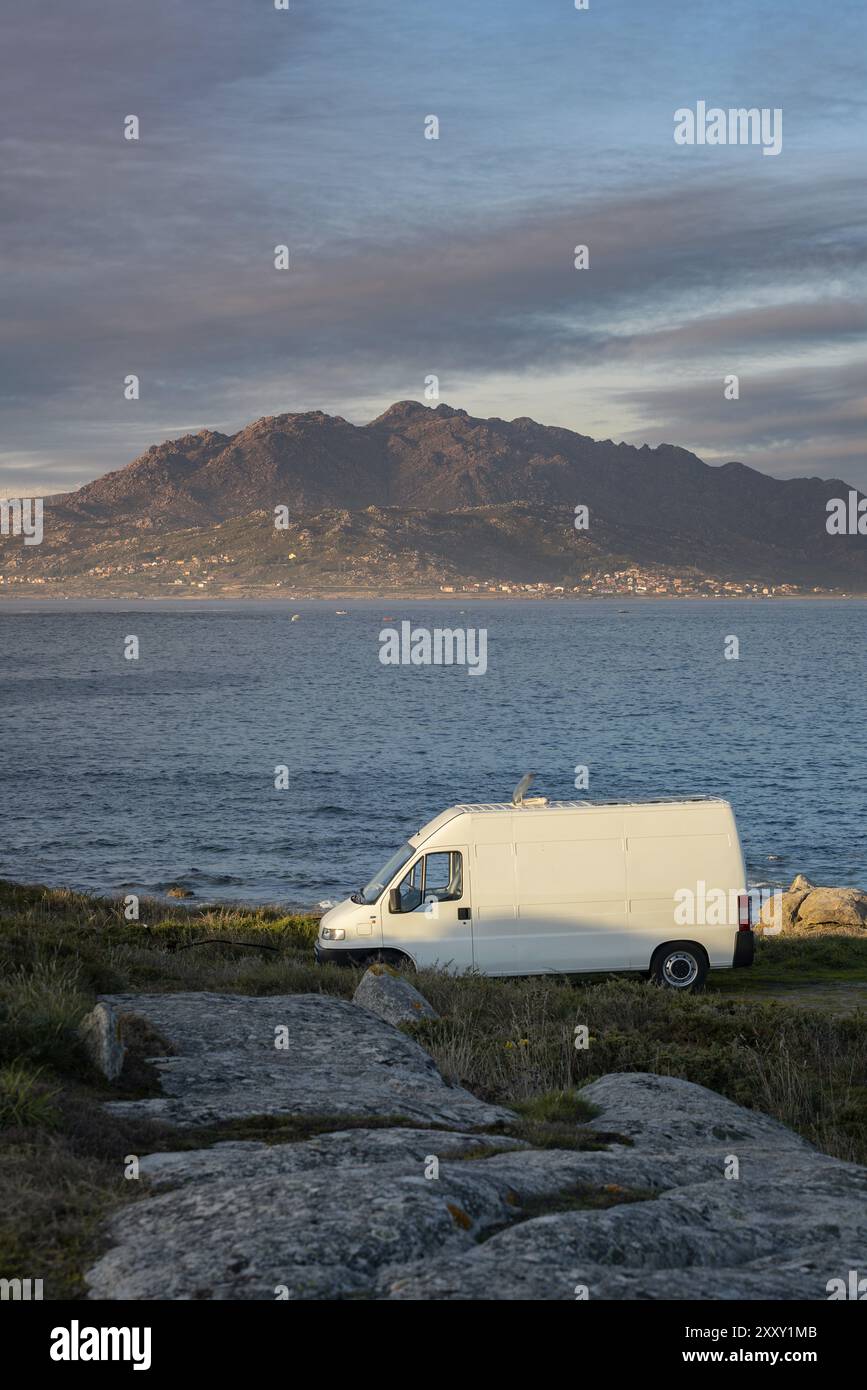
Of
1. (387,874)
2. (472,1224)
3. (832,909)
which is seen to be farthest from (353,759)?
(472,1224)

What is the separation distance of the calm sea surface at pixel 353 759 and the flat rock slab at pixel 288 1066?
24011mm

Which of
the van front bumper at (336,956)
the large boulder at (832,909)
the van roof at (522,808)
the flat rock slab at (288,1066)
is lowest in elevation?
the large boulder at (832,909)

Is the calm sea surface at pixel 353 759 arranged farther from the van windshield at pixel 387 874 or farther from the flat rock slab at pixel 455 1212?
the flat rock slab at pixel 455 1212

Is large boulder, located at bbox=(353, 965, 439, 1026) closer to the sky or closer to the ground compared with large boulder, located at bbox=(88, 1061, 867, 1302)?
closer to the ground

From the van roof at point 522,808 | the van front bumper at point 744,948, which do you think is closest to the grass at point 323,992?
the van front bumper at point 744,948

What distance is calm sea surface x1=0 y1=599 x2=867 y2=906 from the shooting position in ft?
136

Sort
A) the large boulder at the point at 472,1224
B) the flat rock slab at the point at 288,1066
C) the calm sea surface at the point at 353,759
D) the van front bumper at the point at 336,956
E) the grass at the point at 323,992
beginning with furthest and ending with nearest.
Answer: the calm sea surface at the point at 353,759, the van front bumper at the point at 336,956, the flat rock slab at the point at 288,1066, the grass at the point at 323,992, the large boulder at the point at 472,1224

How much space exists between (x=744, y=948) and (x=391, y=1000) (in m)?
8.42

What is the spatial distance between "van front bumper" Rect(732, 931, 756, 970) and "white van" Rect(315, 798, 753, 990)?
0.03 meters

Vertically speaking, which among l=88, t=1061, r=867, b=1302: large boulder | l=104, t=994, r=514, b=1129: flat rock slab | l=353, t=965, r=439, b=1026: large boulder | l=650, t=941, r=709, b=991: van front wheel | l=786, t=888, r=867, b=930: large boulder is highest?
l=88, t=1061, r=867, b=1302: large boulder

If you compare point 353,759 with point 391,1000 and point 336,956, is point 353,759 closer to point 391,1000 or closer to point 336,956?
point 336,956

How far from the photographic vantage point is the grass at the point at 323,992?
20.4 feet

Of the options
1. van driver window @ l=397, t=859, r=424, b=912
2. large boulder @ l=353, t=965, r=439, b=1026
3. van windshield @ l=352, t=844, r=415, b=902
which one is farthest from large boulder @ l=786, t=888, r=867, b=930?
large boulder @ l=353, t=965, r=439, b=1026

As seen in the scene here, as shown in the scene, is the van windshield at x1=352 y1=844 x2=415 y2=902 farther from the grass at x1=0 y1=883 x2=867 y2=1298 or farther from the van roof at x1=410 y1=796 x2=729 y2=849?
the grass at x1=0 y1=883 x2=867 y2=1298
